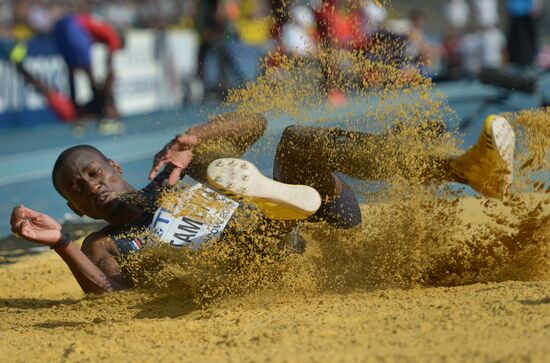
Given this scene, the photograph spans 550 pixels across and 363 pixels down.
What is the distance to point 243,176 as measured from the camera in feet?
10.8

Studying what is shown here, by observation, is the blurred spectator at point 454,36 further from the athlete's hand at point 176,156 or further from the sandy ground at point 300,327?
the sandy ground at point 300,327

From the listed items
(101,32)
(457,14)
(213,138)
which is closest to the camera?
(213,138)

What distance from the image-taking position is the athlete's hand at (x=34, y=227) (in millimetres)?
3551

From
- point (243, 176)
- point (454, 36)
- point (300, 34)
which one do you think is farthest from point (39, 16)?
point (243, 176)

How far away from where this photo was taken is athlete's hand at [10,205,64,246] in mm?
3551

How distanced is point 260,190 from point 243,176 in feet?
0.30

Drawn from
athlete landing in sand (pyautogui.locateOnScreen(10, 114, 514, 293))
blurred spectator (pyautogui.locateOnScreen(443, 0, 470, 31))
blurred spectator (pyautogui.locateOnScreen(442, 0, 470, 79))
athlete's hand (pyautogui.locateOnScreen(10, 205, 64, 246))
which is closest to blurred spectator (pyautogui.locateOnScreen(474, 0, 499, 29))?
blurred spectator (pyautogui.locateOnScreen(442, 0, 470, 79))

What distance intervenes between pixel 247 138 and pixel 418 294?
1.15 meters

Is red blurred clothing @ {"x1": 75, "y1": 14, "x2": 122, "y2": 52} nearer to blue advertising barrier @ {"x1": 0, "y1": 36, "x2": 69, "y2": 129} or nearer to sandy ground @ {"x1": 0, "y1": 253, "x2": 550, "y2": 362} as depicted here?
blue advertising barrier @ {"x1": 0, "y1": 36, "x2": 69, "y2": 129}

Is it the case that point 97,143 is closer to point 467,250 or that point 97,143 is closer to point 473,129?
point 473,129

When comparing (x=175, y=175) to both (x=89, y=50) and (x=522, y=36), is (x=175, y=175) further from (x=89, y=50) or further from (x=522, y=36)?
(x=522, y=36)

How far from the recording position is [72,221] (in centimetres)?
682

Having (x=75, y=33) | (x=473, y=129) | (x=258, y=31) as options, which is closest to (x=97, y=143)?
(x=75, y=33)

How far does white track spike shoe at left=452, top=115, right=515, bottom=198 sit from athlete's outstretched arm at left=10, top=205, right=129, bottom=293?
5.43ft
